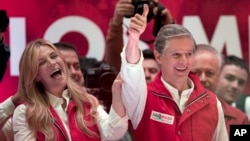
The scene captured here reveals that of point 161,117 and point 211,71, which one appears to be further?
point 211,71

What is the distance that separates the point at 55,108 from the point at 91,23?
40.9 inches

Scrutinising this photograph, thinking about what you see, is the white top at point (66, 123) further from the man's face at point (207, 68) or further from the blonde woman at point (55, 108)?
the man's face at point (207, 68)

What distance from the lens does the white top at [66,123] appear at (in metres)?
2.47

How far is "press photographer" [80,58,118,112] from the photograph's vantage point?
324 cm

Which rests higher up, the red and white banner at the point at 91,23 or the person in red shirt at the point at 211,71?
the red and white banner at the point at 91,23

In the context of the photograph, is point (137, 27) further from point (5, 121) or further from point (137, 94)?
point (5, 121)

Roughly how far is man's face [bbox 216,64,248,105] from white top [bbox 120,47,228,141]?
40.9 inches

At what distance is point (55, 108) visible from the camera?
104 inches

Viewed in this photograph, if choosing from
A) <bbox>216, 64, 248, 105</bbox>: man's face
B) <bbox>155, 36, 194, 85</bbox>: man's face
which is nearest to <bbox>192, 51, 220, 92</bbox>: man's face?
<bbox>216, 64, 248, 105</bbox>: man's face

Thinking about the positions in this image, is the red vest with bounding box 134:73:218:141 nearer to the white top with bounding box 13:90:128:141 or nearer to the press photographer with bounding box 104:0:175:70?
the white top with bounding box 13:90:128:141

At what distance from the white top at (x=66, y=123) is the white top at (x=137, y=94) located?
2.0 inches

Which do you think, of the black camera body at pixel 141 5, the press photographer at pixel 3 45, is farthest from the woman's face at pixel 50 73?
the black camera body at pixel 141 5

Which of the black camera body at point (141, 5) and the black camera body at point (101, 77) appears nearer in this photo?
the black camera body at point (141, 5)

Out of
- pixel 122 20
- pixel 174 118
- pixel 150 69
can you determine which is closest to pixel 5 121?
pixel 174 118
